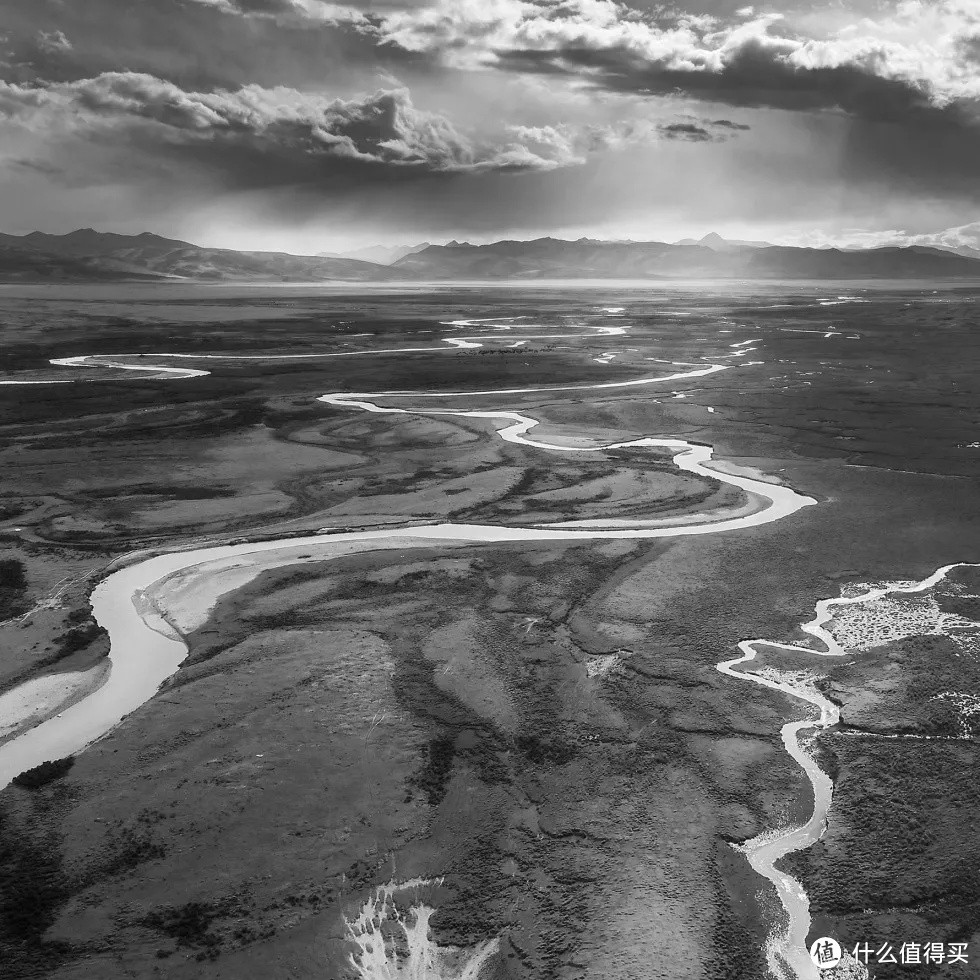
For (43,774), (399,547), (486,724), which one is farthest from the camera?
(399,547)

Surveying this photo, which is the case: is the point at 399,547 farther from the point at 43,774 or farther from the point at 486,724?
the point at 43,774

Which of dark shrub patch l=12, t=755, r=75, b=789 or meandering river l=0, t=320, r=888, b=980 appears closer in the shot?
meandering river l=0, t=320, r=888, b=980

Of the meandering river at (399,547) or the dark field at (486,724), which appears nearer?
the dark field at (486,724)

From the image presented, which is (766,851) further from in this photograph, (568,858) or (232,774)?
(232,774)

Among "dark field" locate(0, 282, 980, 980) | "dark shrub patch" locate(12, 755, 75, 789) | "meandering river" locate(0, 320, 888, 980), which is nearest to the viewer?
"dark field" locate(0, 282, 980, 980)

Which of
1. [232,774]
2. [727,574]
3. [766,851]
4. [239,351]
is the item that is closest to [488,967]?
[766,851]

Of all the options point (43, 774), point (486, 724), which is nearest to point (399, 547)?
point (486, 724)

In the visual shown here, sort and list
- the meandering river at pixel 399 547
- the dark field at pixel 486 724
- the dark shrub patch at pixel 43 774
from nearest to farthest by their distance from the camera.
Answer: the dark field at pixel 486 724 < the meandering river at pixel 399 547 < the dark shrub patch at pixel 43 774

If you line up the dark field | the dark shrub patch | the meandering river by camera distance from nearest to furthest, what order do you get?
the dark field, the meandering river, the dark shrub patch
